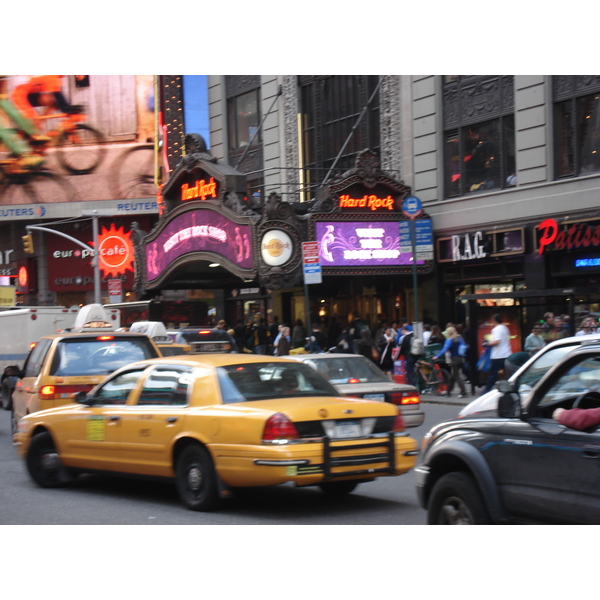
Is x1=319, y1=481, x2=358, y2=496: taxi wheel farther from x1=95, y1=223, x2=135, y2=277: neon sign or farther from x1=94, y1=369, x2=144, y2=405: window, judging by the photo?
x1=95, y1=223, x2=135, y2=277: neon sign

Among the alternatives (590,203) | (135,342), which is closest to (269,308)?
(590,203)

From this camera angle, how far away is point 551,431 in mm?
5754

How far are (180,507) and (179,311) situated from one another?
28.8 metres

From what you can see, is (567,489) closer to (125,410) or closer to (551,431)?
(551,431)

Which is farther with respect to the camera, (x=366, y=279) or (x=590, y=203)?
(x=366, y=279)

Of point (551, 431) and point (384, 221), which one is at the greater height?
point (384, 221)

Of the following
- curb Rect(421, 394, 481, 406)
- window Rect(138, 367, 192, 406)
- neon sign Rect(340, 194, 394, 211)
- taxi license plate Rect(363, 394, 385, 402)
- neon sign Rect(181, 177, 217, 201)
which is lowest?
curb Rect(421, 394, 481, 406)

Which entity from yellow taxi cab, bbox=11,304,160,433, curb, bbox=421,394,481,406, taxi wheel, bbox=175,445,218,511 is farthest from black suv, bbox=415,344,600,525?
curb, bbox=421,394,481,406

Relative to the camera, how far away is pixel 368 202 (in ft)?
94.6

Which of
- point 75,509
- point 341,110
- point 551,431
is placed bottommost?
point 75,509

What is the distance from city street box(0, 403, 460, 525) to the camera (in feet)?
28.7

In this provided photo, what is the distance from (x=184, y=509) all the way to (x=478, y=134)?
67.5 ft

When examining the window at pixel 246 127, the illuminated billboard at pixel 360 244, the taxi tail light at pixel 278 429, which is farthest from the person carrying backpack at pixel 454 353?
the window at pixel 246 127

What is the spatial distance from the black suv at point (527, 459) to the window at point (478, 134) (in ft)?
68.3
